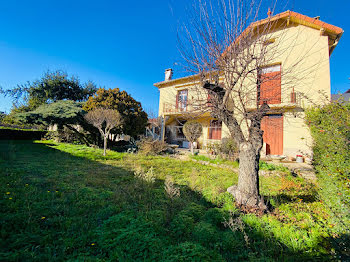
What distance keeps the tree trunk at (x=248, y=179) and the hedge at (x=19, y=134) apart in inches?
804

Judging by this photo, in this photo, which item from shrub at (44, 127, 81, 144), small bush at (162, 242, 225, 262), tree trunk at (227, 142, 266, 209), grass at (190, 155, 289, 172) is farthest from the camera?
shrub at (44, 127, 81, 144)

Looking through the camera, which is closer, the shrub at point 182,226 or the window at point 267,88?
the shrub at point 182,226

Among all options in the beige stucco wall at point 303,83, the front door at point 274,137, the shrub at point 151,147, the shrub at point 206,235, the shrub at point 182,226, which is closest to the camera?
the shrub at point 206,235

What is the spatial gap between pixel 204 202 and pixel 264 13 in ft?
14.0

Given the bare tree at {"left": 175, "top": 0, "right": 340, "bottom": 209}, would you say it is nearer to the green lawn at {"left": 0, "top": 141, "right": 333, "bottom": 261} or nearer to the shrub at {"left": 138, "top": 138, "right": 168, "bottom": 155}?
the green lawn at {"left": 0, "top": 141, "right": 333, "bottom": 261}

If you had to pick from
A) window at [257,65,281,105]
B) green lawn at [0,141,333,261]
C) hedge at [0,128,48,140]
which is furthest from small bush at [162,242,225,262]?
hedge at [0,128,48,140]

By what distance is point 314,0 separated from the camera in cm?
289

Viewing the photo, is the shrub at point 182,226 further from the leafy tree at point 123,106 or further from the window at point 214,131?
Result: the window at point 214,131

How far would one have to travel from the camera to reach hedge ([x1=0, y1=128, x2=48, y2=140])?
46.4 ft

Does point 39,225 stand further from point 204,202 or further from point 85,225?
point 204,202

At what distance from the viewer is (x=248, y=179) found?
131 inches

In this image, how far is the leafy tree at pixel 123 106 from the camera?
11695mm

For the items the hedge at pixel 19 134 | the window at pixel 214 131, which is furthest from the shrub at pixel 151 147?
the hedge at pixel 19 134

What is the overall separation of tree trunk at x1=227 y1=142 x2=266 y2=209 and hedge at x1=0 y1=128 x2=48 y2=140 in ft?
67.0
